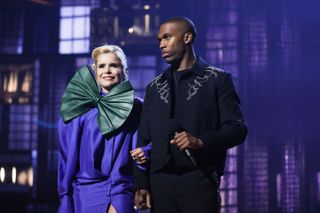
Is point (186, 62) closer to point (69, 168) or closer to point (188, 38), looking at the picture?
point (188, 38)

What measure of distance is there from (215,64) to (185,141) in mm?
4436

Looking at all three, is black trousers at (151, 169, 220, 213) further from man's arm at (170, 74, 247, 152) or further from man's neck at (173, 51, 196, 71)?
man's neck at (173, 51, 196, 71)

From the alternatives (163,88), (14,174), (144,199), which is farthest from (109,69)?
(14,174)

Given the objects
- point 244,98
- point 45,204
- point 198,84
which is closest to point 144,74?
point 244,98

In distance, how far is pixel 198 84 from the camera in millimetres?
2180

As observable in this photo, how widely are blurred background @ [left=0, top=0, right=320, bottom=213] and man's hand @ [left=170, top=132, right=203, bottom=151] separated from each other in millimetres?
4058

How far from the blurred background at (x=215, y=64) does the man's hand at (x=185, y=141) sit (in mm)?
4058

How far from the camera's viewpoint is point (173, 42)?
86.7 inches

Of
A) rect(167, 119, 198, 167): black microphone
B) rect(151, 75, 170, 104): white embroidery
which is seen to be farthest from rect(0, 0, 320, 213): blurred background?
rect(167, 119, 198, 167): black microphone

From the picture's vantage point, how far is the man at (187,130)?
206cm

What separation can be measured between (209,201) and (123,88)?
0.84m

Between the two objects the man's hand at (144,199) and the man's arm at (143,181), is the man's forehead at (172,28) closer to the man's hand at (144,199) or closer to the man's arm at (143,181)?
the man's arm at (143,181)

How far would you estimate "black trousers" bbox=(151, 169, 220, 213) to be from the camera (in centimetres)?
206

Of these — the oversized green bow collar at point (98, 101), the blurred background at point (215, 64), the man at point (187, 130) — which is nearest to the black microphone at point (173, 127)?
the man at point (187, 130)
